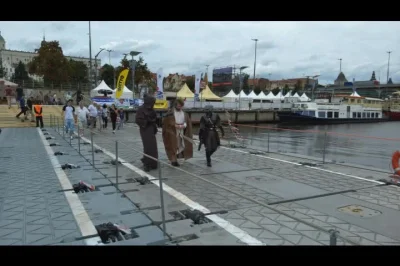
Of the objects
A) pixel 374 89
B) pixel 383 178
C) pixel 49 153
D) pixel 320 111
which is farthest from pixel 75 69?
pixel 374 89

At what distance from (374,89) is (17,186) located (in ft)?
429

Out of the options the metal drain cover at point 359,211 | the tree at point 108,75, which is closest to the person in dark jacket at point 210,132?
the metal drain cover at point 359,211

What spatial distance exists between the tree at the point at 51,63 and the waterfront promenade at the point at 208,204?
188 feet

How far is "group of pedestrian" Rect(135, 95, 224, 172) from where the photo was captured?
27.7 feet

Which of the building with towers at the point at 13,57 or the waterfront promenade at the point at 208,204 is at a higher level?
the building with towers at the point at 13,57

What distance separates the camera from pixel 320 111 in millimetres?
50000

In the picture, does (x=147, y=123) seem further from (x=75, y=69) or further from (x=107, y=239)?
(x=75, y=69)

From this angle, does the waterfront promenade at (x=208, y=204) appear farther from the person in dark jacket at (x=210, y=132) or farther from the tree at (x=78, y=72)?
the tree at (x=78, y=72)

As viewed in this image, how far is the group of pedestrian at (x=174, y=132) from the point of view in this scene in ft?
27.7

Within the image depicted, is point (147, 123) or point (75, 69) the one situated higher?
point (75, 69)

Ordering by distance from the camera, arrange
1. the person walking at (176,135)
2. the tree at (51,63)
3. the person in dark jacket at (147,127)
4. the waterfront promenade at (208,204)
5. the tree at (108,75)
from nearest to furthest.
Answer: the waterfront promenade at (208,204), the person in dark jacket at (147,127), the person walking at (176,135), the tree at (51,63), the tree at (108,75)

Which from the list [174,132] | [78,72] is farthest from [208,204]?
[78,72]

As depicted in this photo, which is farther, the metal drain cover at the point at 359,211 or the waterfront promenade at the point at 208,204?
the metal drain cover at the point at 359,211
